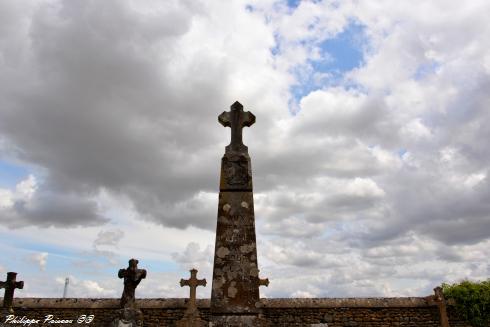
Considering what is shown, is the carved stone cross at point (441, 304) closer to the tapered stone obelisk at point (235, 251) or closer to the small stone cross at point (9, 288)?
the tapered stone obelisk at point (235, 251)

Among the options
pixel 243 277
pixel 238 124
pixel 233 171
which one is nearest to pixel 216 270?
pixel 243 277

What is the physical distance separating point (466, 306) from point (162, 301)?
971 centimetres

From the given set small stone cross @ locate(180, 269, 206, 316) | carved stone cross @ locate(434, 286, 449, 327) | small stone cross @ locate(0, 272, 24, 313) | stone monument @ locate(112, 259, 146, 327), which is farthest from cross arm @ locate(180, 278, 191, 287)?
carved stone cross @ locate(434, 286, 449, 327)

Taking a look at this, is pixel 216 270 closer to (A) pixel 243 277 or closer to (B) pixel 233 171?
(A) pixel 243 277

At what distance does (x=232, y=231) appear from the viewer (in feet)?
14.6

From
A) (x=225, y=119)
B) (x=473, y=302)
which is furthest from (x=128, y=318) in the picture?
(x=473, y=302)

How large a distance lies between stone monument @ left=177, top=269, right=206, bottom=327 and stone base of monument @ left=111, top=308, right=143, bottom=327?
3623 mm

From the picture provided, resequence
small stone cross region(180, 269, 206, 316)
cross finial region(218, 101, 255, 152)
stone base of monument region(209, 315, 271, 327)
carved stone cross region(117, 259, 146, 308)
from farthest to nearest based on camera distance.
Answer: small stone cross region(180, 269, 206, 316) < carved stone cross region(117, 259, 146, 308) < cross finial region(218, 101, 255, 152) < stone base of monument region(209, 315, 271, 327)

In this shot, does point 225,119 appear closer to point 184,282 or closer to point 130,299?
point 130,299

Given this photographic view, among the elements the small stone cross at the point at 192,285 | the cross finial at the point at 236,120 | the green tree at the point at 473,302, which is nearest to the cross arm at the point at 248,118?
the cross finial at the point at 236,120

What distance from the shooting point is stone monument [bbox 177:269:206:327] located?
39.1ft

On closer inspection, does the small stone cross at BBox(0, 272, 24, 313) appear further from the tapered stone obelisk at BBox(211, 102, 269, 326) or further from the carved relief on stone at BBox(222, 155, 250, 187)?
the carved relief on stone at BBox(222, 155, 250, 187)

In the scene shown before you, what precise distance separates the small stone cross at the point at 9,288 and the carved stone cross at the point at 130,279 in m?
5.48

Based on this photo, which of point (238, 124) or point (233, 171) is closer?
point (233, 171)
